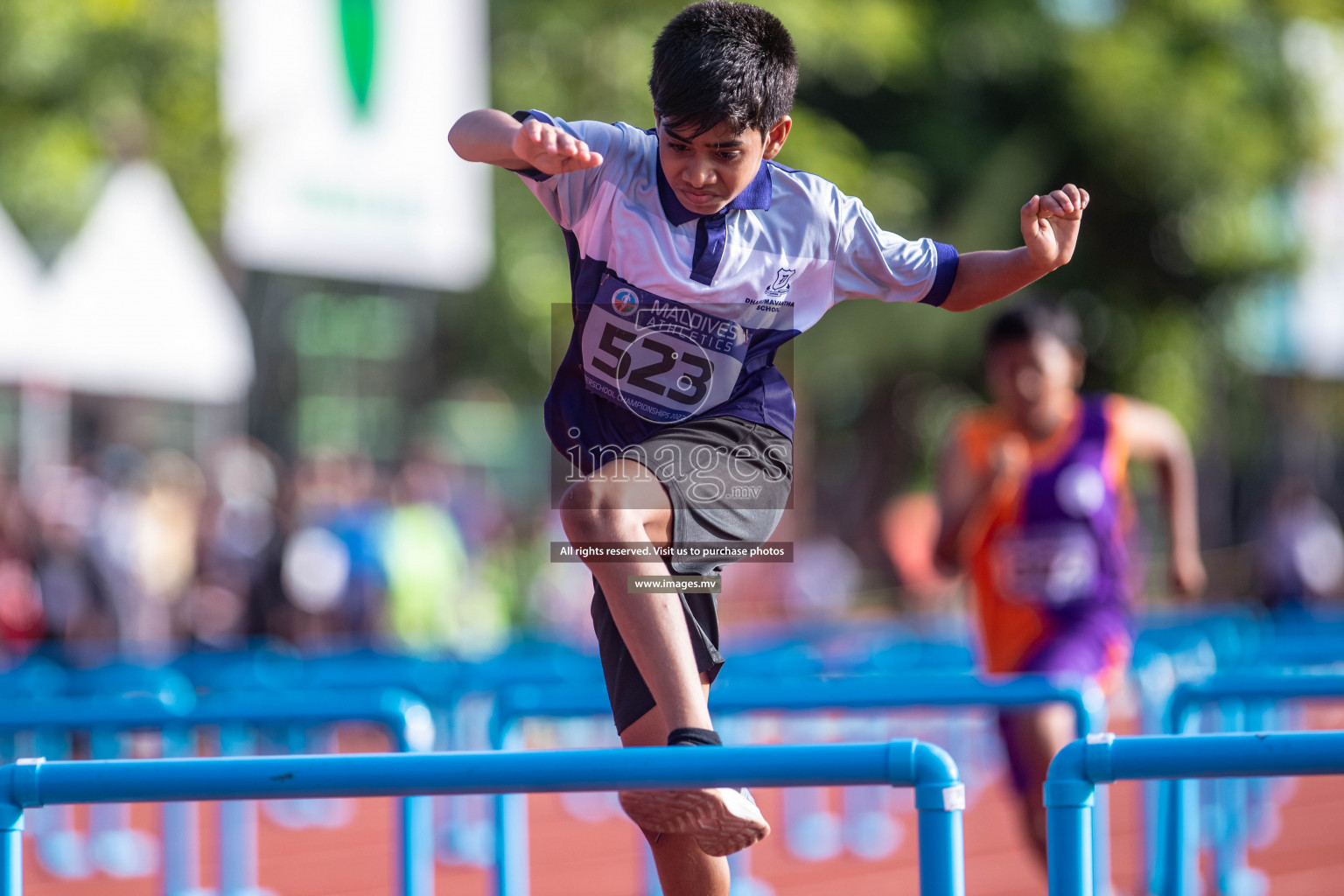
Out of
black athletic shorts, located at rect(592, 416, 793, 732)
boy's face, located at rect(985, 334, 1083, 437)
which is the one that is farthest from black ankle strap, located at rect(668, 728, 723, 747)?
boy's face, located at rect(985, 334, 1083, 437)

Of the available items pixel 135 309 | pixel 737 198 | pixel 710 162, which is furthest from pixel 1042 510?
pixel 135 309

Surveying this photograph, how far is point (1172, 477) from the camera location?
5.40m

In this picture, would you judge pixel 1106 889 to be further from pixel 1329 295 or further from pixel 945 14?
pixel 1329 295

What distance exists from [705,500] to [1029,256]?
0.67m

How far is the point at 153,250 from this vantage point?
36.7 ft

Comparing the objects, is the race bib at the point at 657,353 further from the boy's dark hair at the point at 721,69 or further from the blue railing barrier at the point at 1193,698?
the blue railing barrier at the point at 1193,698

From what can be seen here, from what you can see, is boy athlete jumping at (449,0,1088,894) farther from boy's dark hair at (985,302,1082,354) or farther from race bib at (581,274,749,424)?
boy's dark hair at (985,302,1082,354)

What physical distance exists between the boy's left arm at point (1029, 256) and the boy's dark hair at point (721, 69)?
435 millimetres

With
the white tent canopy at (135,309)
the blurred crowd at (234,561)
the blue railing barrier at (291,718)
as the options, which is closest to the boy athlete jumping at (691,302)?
the blue railing barrier at (291,718)

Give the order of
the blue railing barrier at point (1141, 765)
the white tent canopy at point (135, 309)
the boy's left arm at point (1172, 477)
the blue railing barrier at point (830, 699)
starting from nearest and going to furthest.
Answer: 1. the blue railing barrier at point (1141, 765)
2. the blue railing barrier at point (830, 699)
3. the boy's left arm at point (1172, 477)
4. the white tent canopy at point (135, 309)

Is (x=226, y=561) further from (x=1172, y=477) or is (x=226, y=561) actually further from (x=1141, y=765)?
(x=1141, y=765)

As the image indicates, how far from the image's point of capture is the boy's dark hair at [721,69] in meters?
2.48

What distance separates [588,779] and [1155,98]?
18.7 m

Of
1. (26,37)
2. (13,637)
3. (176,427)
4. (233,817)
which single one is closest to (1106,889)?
(233,817)
